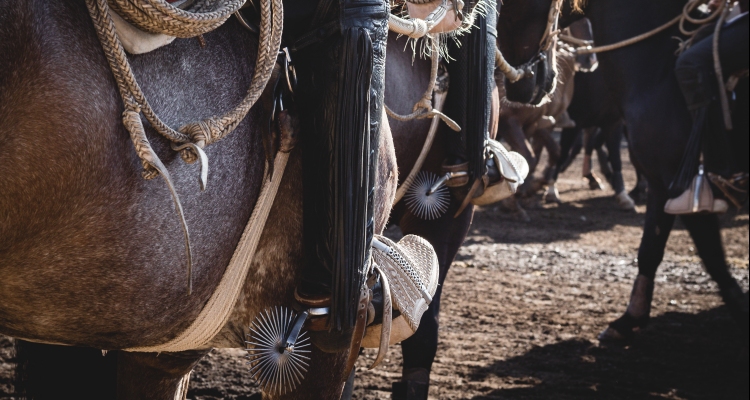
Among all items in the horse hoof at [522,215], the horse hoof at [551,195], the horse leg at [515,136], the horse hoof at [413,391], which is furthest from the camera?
the horse hoof at [551,195]

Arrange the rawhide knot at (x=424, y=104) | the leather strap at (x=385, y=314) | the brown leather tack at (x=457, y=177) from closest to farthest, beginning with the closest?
the leather strap at (x=385, y=314), the rawhide knot at (x=424, y=104), the brown leather tack at (x=457, y=177)

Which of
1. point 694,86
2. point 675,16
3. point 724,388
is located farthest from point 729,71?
point 724,388

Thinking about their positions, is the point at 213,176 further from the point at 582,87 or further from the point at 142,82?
the point at 582,87

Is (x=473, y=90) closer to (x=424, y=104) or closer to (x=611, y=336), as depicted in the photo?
(x=424, y=104)

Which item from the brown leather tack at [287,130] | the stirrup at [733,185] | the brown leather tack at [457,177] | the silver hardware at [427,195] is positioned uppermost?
the stirrup at [733,185]

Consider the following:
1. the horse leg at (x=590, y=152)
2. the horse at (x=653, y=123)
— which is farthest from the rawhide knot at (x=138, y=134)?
the horse leg at (x=590, y=152)

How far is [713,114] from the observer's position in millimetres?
4582

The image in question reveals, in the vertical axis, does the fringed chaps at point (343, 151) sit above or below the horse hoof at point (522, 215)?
below

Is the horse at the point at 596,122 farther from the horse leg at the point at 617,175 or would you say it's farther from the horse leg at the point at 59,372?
the horse leg at the point at 59,372

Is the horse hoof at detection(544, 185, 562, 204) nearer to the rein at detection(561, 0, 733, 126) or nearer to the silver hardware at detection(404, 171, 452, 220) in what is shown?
the rein at detection(561, 0, 733, 126)

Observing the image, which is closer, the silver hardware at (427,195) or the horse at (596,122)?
the silver hardware at (427,195)

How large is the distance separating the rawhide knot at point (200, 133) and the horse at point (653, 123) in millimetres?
3528

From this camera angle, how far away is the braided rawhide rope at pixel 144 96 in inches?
52.3

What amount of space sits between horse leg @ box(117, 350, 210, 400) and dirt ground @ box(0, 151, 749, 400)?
1.75m
